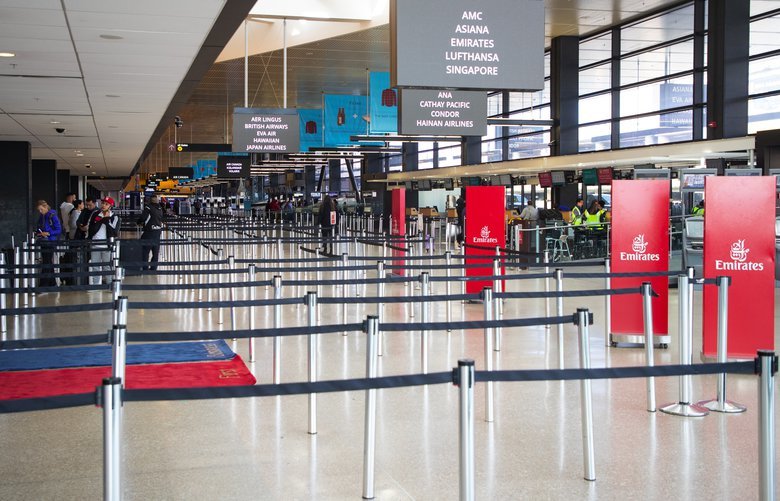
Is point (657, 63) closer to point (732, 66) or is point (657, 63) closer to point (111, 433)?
point (732, 66)

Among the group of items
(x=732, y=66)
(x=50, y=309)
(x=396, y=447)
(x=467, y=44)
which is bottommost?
(x=396, y=447)

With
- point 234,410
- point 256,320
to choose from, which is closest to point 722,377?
point 234,410

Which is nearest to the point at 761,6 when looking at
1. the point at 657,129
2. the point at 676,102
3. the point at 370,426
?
the point at 676,102

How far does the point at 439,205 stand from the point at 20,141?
2216 cm

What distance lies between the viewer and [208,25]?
8211mm

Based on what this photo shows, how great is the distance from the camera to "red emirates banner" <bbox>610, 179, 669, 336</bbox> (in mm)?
9453

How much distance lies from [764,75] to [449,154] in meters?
17.7

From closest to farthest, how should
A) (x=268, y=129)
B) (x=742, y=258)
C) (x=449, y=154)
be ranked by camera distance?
(x=742, y=258)
(x=268, y=129)
(x=449, y=154)

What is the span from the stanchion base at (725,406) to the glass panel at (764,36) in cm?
1361

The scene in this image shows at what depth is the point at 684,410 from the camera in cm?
656

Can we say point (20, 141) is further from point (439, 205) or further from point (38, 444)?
point (439, 205)

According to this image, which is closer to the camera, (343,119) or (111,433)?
(111,433)

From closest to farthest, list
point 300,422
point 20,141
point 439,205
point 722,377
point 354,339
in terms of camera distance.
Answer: point 300,422 → point 722,377 → point 354,339 → point 20,141 → point 439,205

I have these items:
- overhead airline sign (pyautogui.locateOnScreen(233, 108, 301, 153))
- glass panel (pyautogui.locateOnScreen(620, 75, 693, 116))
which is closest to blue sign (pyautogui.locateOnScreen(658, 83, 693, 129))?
glass panel (pyautogui.locateOnScreen(620, 75, 693, 116))
